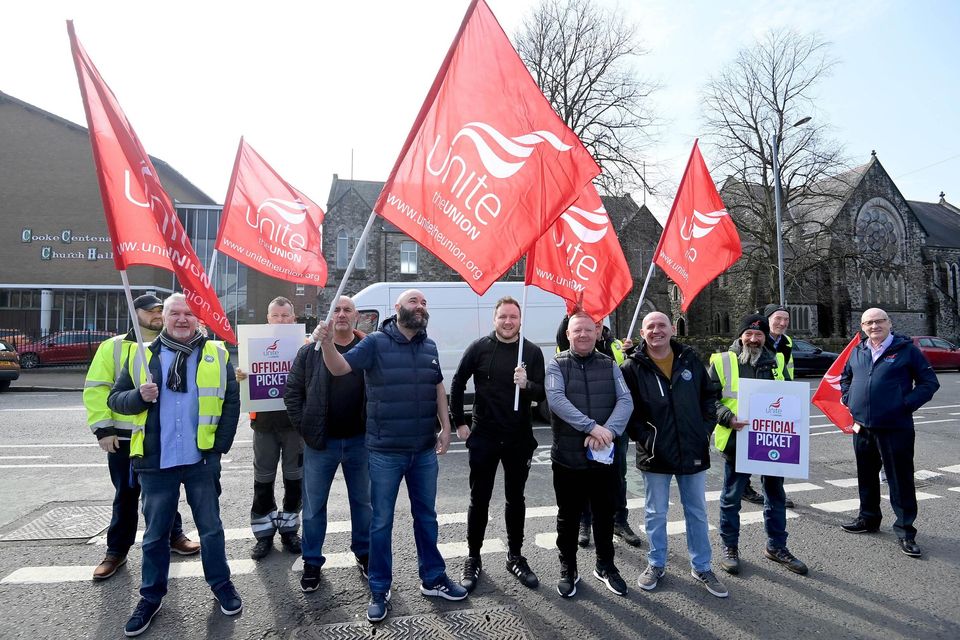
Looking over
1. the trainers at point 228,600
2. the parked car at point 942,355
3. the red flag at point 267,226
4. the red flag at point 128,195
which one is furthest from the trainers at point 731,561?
the parked car at point 942,355

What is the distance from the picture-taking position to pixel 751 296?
31422 millimetres

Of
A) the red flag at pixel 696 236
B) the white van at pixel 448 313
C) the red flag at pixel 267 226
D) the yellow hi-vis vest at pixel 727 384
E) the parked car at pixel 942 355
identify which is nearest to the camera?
the yellow hi-vis vest at pixel 727 384

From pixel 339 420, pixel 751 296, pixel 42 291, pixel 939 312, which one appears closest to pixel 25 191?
pixel 42 291

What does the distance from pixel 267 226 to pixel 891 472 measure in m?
6.63

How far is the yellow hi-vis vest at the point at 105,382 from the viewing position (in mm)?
3850

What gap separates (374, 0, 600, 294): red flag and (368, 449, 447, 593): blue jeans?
56.7 inches

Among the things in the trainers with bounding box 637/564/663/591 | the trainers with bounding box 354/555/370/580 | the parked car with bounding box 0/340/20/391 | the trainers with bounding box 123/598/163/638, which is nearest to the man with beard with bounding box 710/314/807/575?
the trainers with bounding box 637/564/663/591

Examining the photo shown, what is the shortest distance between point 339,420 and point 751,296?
32.3 meters

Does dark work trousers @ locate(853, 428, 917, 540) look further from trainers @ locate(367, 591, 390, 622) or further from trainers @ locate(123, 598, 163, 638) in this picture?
trainers @ locate(123, 598, 163, 638)

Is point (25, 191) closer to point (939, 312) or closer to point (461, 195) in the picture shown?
point (461, 195)

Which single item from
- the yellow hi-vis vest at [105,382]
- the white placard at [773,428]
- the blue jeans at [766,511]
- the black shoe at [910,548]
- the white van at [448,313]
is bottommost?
the black shoe at [910,548]

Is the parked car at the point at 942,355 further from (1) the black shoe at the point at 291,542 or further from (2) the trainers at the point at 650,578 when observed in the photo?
(1) the black shoe at the point at 291,542

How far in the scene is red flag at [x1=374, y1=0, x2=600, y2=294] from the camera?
154 inches

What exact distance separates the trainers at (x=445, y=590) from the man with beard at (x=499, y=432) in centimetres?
19
